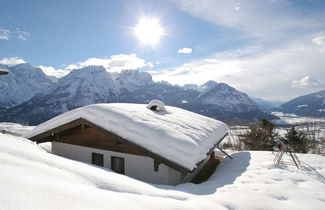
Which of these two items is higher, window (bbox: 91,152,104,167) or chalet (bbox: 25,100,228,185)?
chalet (bbox: 25,100,228,185)

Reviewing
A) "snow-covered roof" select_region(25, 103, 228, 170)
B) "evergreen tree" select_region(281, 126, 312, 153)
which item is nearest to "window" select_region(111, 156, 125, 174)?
"snow-covered roof" select_region(25, 103, 228, 170)

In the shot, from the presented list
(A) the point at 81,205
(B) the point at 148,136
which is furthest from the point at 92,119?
(A) the point at 81,205

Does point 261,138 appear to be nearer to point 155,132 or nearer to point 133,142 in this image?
point 155,132

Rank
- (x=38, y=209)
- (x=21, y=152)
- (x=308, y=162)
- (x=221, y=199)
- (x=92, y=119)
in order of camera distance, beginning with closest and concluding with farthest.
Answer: (x=38, y=209), (x=21, y=152), (x=221, y=199), (x=308, y=162), (x=92, y=119)

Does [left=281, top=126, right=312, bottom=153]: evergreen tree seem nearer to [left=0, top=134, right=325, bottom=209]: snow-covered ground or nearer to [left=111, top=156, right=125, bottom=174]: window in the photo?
[left=0, top=134, right=325, bottom=209]: snow-covered ground

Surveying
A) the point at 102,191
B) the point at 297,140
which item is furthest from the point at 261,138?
the point at 102,191

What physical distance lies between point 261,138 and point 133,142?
56.2 feet

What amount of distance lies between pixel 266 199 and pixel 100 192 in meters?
4.60

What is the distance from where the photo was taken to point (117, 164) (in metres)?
11.9

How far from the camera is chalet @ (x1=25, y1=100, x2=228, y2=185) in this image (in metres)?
9.34

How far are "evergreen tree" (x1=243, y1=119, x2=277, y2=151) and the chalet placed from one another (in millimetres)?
12337

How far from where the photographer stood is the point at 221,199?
562cm

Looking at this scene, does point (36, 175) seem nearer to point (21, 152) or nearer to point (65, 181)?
point (65, 181)

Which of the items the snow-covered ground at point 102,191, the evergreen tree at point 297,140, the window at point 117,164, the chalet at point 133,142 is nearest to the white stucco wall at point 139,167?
the chalet at point 133,142
